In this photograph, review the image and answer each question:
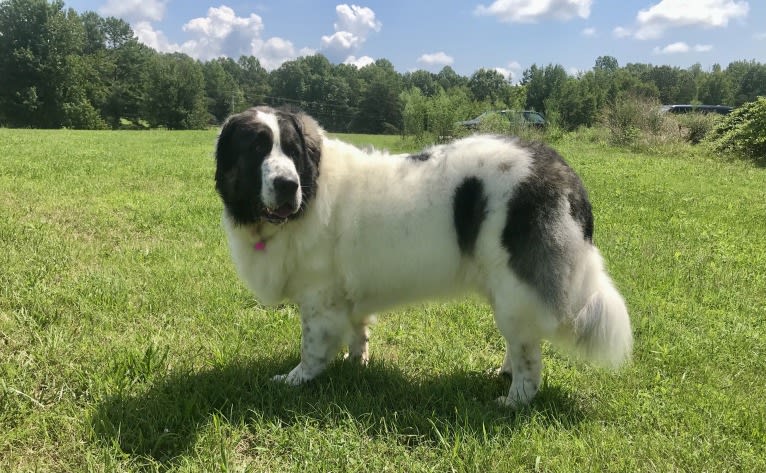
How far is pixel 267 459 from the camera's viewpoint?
2.64 m

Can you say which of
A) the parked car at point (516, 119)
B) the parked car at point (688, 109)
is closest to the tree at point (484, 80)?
the parked car at point (688, 109)

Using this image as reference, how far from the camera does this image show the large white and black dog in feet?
9.66

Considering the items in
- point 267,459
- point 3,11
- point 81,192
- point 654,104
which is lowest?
point 267,459

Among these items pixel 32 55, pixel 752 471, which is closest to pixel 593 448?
pixel 752 471

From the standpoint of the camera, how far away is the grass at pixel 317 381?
2633 millimetres

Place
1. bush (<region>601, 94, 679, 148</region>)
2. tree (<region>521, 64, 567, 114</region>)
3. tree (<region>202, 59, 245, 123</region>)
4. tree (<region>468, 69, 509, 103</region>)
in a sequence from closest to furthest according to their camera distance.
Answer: bush (<region>601, 94, 679, 148</region>) → tree (<region>521, 64, 567, 114</region>) → tree (<region>202, 59, 245, 123</region>) → tree (<region>468, 69, 509, 103</region>)

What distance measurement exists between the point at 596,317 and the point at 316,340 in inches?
72.1

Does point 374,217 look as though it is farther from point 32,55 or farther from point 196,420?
point 32,55

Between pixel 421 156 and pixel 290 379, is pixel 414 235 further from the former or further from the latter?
pixel 290 379

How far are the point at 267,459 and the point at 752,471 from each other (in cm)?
259

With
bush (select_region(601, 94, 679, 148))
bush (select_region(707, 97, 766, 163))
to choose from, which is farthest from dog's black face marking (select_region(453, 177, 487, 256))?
bush (select_region(601, 94, 679, 148))

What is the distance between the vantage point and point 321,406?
121 inches

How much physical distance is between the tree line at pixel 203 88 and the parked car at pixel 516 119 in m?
0.71

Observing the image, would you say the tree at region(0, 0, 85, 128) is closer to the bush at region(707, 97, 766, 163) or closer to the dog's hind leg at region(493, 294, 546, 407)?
the bush at region(707, 97, 766, 163)
